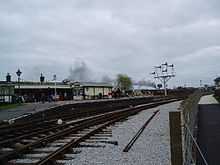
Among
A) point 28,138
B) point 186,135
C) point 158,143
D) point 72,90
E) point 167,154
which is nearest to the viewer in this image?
point 186,135

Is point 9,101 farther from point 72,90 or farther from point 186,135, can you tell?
point 186,135

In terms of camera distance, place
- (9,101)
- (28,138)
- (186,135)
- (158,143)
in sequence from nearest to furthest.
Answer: (186,135) < (158,143) < (28,138) < (9,101)

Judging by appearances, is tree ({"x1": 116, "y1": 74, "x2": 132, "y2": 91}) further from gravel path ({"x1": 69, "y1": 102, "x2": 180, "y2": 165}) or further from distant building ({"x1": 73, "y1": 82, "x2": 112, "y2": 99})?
gravel path ({"x1": 69, "y1": 102, "x2": 180, "y2": 165})

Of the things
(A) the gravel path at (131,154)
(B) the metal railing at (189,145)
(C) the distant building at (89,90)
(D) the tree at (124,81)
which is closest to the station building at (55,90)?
(C) the distant building at (89,90)

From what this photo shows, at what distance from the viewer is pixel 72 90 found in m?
83.9

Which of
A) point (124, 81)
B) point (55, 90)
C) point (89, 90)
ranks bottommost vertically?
point (55, 90)

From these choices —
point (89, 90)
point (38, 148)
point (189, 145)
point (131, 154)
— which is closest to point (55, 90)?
point (89, 90)

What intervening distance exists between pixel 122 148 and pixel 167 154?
187 centimetres

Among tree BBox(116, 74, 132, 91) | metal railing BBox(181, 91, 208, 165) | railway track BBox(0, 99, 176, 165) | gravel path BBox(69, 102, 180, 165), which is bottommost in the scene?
gravel path BBox(69, 102, 180, 165)

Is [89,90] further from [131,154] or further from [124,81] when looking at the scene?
[131,154]

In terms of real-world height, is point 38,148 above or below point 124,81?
below

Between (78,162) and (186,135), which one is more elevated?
(186,135)

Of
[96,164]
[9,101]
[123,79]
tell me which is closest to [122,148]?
[96,164]

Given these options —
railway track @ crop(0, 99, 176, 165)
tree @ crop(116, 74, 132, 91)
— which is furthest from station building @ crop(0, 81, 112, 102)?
tree @ crop(116, 74, 132, 91)
